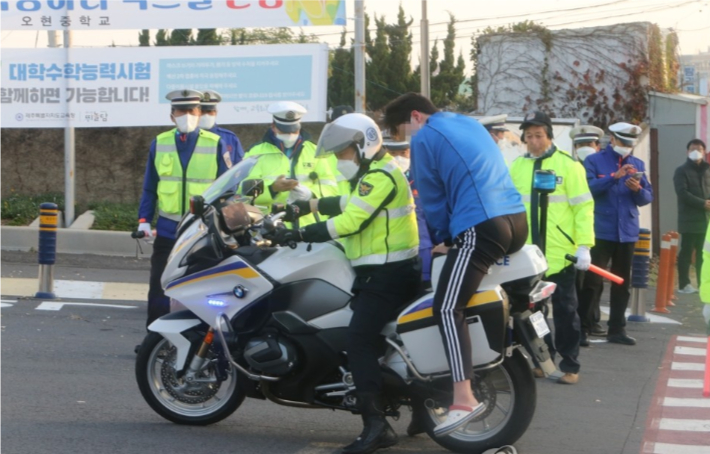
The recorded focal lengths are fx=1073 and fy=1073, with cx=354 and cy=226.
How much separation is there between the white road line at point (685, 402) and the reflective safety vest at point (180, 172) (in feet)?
12.4

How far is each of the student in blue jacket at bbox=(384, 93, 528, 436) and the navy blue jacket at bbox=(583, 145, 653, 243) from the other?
4.70 metres

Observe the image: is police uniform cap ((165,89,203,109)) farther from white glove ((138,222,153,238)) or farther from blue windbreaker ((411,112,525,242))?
blue windbreaker ((411,112,525,242))

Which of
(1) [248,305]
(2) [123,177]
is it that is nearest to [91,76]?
(2) [123,177]

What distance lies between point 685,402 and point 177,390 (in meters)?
3.74

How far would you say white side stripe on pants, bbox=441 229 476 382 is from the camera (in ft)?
17.9

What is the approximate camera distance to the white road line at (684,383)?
8.38 metres

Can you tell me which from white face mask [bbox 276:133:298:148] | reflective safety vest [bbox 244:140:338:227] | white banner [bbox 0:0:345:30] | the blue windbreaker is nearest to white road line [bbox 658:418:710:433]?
the blue windbreaker

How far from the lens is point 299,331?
5.84 m

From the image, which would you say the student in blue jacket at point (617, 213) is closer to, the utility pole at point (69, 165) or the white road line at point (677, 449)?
the white road line at point (677, 449)

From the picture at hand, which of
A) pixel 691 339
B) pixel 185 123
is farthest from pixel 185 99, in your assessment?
pixel 691 339

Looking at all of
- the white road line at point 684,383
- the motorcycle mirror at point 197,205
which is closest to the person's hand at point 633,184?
the white road line at point 684,383

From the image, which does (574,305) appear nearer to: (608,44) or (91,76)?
(91,76)

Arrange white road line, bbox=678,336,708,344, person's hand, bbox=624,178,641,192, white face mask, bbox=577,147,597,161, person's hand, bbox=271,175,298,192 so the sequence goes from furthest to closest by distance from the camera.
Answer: white face mask, bbox=577,147,597,161 → white road line, bbox=678,336,708,344 → person's hand, bbox=624,178,641,192 → person's hand, bbox=271,175,298,192

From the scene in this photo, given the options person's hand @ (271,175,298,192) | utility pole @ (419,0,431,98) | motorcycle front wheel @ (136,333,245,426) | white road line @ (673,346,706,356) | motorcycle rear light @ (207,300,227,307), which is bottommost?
white road line @ (673,346,706,356)
